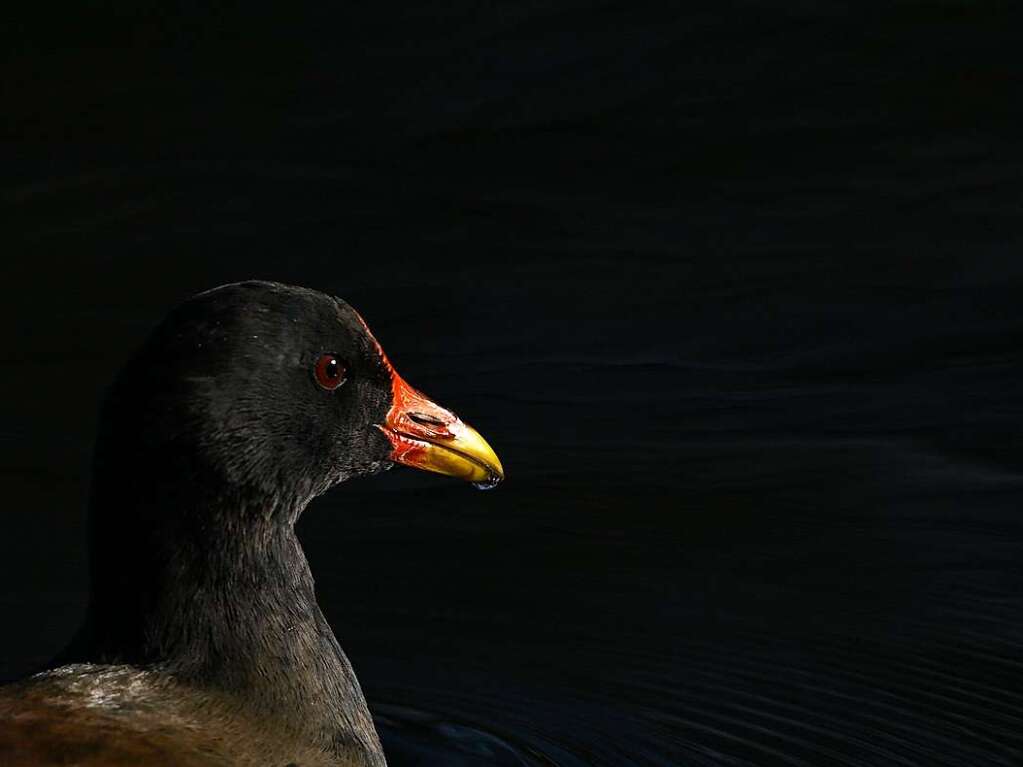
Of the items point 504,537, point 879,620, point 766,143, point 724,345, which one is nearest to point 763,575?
point 879,620

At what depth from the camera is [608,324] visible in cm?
736

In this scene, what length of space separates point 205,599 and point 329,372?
1.78 ft

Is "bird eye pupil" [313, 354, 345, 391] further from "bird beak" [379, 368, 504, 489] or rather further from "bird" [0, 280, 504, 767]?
"bird beak" [379, 368, 504, 489]

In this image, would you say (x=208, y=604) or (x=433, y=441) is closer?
(x=208, y=604)

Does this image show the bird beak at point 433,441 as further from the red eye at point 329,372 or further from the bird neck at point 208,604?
the bird neck at point 208,604

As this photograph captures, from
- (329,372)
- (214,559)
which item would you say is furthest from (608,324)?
(214,559)

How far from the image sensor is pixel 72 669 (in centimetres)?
415

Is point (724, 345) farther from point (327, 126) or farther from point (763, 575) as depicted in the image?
point (327, 126)

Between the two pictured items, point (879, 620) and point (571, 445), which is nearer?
point (879, 620)

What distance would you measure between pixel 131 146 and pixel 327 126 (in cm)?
83

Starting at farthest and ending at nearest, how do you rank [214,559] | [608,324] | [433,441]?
[608,324] < [433,441] < [214,559]

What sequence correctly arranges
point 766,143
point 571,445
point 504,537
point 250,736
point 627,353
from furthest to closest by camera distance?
1. point 766,143
2. point 627,353
3. point 571,445
4. point 504,537
5. point 250,736

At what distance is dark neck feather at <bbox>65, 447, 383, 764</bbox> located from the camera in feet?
13.6

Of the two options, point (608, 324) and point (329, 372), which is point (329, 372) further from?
point (608, 324)
